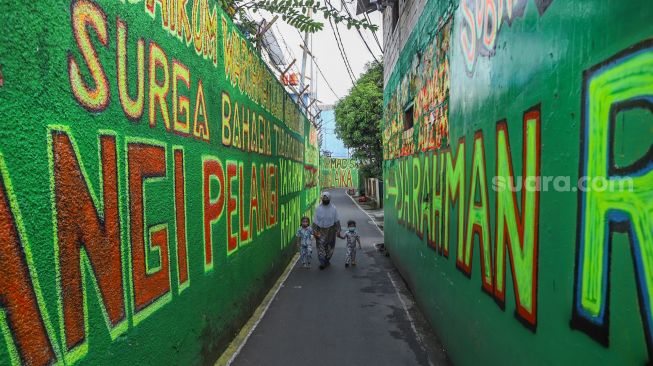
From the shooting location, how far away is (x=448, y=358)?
17.0ft

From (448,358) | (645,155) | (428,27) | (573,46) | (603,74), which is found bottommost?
(448,358)

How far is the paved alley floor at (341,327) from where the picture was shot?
5277 mm

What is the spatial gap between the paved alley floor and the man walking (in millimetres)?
818

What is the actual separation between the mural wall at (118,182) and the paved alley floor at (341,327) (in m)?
0.68

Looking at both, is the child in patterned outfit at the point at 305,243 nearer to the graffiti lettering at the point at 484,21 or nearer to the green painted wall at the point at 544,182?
the green painted wall at the point at 544,182

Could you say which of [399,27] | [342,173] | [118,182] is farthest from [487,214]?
[342,173]

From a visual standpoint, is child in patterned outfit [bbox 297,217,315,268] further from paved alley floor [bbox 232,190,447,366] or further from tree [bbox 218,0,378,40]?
tree [bbox 218,0,378,40]

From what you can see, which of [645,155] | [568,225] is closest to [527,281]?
[568,225]

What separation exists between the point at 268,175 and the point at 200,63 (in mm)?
3963

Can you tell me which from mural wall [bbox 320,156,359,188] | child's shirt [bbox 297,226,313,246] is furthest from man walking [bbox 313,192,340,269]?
mural wall [bbox 320,156,359,188]

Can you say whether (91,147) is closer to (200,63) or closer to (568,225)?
(200,63)

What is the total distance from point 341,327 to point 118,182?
4332 mm

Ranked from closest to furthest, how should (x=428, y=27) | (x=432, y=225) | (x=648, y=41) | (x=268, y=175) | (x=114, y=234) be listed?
1. (x=648, y=41)
2. (x=114, y=234)
3. (x=432, y=225)
4. (x=428, y=27)
5. (x=268, y=175)

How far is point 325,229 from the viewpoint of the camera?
10758 millimetres
